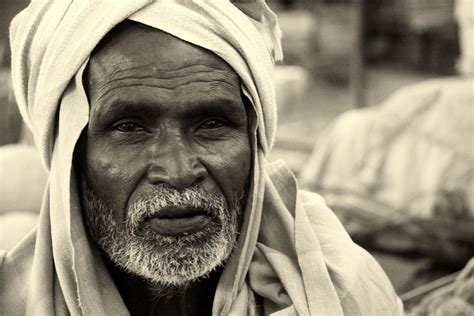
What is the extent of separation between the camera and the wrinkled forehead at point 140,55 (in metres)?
2.18

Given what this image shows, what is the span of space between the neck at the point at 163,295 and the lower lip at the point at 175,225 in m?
0.26

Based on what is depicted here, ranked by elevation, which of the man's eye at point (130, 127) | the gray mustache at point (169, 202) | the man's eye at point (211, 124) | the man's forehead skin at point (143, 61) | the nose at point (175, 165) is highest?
the man's forehead skin at point (143, 61)

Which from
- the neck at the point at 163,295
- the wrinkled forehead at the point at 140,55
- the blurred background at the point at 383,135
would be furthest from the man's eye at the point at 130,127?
the blurred background at the point at 383,135

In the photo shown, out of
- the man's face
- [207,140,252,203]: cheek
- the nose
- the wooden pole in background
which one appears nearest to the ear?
the man's face

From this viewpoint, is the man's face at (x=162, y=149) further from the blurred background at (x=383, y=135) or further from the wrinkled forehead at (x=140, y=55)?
the blurred background at (x=383, y=135)

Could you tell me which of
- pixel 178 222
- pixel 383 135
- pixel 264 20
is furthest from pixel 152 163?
pixel 383 135

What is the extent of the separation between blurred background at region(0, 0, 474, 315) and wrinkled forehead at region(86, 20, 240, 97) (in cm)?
145

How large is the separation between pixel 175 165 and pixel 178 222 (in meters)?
0.15

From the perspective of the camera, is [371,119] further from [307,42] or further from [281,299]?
[281,299]

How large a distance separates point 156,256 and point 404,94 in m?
4.87

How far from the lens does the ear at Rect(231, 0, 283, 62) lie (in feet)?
7.82

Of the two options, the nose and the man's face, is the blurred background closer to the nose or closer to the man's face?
the man's face

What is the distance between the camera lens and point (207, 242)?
2234 millimetres

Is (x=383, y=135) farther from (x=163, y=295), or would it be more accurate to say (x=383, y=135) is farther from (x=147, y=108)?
(x=147, y=108)
